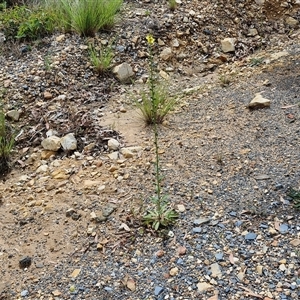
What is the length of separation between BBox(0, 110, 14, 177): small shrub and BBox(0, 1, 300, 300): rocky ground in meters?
0.09

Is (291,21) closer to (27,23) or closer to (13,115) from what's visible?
(27,23)

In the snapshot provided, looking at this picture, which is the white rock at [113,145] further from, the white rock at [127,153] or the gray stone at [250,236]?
the gray stone at [250,236]

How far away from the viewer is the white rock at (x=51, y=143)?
3.25 meters

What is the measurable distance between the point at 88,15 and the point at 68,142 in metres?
1.62

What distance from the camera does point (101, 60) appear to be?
4031 mm

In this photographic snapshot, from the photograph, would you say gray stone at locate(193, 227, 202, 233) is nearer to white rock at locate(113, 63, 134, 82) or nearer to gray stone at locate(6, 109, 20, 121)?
gray stone at locate(6, 109, 20, 121)

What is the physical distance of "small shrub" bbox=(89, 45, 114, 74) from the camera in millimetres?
4016

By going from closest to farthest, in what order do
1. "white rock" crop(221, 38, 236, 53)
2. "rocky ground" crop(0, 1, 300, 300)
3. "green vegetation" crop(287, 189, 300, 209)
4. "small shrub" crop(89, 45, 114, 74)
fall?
1. "rocky ground" crop(0, 1, 300, 300)
2. "green vegetation" crop(287, 189, 300, 209)
3. "small shrub" crop(89, 45, 114, 74)
4. "white rock" crop(221, 38, 236, 53)

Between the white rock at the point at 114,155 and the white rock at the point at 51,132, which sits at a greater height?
the white rock at the point at 51,132

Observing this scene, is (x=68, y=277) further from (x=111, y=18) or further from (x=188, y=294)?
(x=111, y=18)

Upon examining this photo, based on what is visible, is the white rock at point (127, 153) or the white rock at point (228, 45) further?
the white rock at point (228, 45)

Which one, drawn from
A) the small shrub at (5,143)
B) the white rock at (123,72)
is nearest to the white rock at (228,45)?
the white rock at (123,72)

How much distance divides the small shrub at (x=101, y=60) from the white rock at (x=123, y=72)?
0.09 m

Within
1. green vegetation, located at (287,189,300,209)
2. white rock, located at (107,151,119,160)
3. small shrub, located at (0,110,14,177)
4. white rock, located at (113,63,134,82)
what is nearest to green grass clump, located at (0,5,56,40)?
white rock, located at (113,63,134,82)
